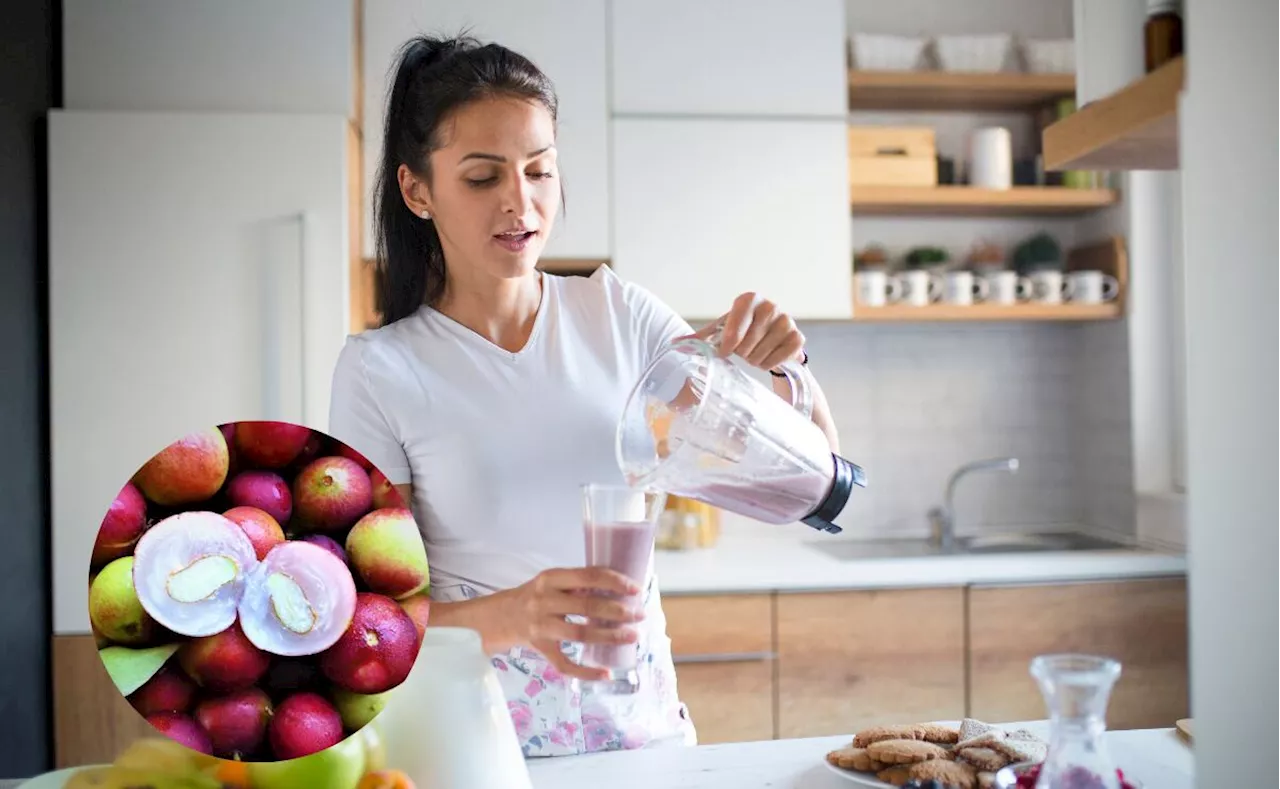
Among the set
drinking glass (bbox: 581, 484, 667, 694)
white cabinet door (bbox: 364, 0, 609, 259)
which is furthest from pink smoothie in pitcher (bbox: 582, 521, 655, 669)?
white cabinet door (bbox: 364, 0, 609, 259)

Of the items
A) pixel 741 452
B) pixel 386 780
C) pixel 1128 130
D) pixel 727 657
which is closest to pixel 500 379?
pixel 741 452

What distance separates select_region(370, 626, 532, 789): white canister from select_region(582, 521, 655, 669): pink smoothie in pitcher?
3.4 inches

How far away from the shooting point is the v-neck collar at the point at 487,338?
1354 mm

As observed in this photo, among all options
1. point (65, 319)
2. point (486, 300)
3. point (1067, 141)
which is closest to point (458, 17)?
point (65, 319)

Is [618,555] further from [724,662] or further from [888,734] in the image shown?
[724,662]

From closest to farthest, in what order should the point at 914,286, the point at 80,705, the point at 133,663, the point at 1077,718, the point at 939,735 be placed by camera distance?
the point at 1077,718, the point at 133,663, the point at 939,735, the point at 80,705, the point at 914,286

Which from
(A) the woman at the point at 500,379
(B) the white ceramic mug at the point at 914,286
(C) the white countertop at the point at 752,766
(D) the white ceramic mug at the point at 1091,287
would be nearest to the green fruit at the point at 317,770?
(C) the white countertop at the point at 752,766

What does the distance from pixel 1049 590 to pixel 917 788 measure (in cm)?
Answer: 169

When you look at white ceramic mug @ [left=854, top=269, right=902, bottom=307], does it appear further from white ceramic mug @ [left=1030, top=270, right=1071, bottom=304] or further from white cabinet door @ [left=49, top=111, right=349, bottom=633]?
white cabinet door @ [left=49, top=111, right=349, bottom=633]

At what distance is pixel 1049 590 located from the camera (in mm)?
2443

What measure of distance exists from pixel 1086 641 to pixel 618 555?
6.28 ft

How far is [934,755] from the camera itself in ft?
3.16

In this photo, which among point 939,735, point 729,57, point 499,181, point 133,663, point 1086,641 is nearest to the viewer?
point 133,663

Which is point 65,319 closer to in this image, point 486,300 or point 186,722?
point 486,300
